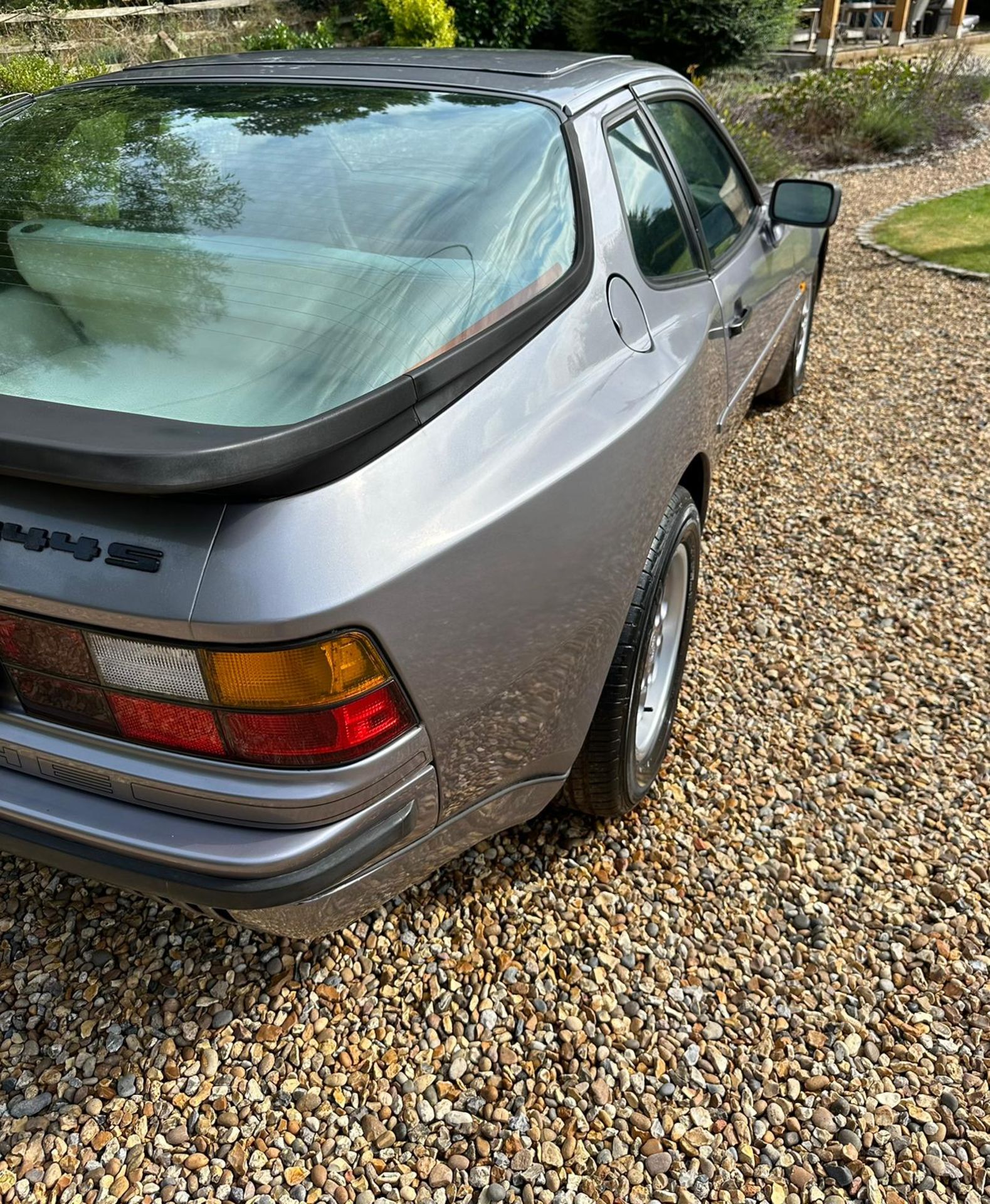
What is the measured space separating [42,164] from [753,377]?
2.42 meters

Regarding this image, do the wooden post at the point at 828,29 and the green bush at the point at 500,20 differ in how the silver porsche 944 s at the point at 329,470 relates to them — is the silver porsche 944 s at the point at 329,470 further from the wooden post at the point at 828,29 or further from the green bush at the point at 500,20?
the wooden post at the point at 828,29

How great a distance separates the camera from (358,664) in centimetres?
134

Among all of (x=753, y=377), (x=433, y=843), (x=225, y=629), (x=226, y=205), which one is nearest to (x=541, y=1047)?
(x=433, y=843)

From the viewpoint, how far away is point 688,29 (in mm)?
11227

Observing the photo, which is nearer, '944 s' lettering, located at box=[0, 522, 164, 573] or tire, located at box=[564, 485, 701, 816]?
'944 s' lettering, located at box=[0, 522, 164, 573]

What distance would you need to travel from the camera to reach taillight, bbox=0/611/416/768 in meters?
1.31

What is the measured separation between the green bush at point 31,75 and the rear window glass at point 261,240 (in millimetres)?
7806

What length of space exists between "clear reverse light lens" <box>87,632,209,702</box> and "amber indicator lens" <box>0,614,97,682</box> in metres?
0.03

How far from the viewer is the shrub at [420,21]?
1112 cm

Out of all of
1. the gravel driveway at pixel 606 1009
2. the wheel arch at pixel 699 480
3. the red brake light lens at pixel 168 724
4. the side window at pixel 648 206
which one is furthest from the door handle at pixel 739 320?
the red brake light lens at pixel 168 724

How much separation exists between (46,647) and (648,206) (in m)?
1.84

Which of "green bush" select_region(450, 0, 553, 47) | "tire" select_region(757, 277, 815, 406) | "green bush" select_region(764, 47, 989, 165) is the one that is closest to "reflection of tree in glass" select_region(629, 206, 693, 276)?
"tire" select_region(757, 277, 815, 406)

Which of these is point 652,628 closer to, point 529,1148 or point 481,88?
point 529,1148

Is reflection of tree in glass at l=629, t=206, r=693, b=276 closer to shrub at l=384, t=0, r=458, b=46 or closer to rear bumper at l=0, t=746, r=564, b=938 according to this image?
rear bumper at l=0, t=746, r=564, b=938
